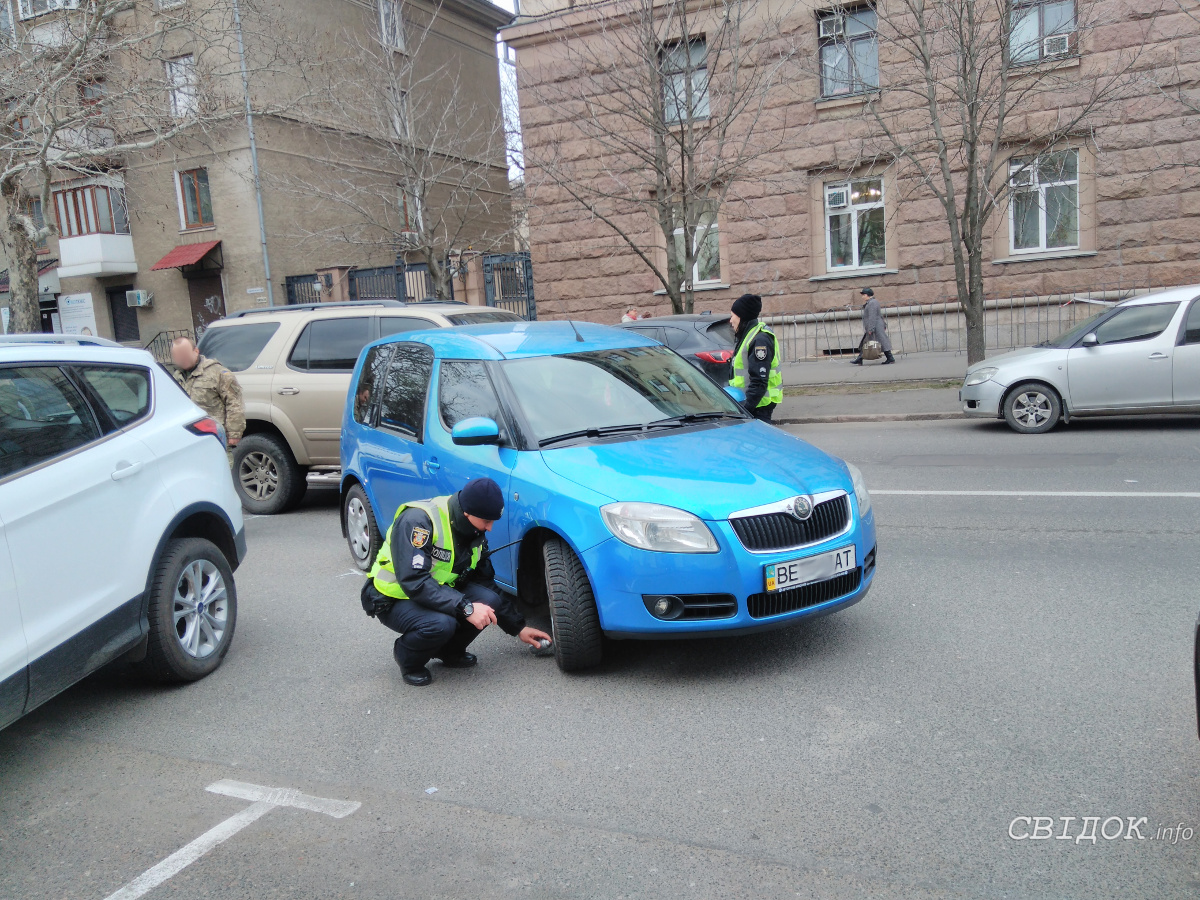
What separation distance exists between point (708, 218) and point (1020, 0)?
804 cm

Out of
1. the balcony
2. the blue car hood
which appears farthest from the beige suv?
the balcony

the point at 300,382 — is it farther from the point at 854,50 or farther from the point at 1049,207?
the point at 1049,207

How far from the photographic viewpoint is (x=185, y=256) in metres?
26.3

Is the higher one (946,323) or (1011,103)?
(1011,103)

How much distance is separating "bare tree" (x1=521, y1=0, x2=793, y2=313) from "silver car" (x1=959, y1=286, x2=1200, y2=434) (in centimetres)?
608

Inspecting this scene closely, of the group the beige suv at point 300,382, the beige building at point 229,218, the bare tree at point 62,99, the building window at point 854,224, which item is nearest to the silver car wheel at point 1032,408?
the beige suv at point 300,382

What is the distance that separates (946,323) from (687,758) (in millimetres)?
17327

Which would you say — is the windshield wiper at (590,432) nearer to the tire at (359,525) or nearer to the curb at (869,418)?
the tire at (359,525)

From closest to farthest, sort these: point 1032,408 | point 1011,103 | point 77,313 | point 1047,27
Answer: point 1032,408
point 1047,27
point 1011,103
point 77,313

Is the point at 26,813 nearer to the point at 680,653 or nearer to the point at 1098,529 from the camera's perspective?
the point at 680,653

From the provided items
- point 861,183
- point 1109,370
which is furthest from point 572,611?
point 861,183

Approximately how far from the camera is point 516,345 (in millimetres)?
5859

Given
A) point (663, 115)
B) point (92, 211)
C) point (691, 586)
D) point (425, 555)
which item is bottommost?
point (691, 586)

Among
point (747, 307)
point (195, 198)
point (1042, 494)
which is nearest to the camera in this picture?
point (1042, 494)
